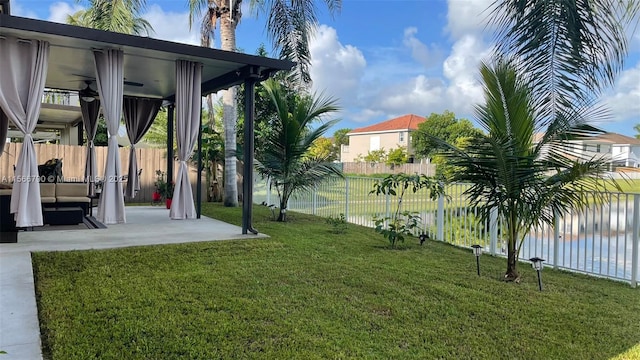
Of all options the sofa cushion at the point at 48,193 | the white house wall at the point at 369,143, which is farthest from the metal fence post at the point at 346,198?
the white house wall at the point at 369,143

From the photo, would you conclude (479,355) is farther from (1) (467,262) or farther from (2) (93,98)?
(2) (93,98)

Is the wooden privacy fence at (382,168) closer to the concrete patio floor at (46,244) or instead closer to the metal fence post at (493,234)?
the concrete patio floor at (46,244)

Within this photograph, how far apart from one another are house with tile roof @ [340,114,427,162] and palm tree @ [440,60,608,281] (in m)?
36.9

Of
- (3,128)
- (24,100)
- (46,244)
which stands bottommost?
(46,244)

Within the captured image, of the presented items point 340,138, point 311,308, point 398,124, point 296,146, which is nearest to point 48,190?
point 296,146

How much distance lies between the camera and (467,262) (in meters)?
6.38

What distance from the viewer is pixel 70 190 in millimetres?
7914

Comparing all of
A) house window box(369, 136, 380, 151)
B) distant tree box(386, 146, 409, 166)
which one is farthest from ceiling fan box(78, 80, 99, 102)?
house window box(369, 136, 380, 151)

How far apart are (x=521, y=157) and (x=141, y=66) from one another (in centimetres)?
626

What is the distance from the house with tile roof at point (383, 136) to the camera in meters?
43.3

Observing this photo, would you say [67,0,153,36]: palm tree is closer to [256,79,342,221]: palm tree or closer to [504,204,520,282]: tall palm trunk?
[256,79,342,221]: palm tree

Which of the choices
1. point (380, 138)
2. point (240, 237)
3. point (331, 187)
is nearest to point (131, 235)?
point (240, 237)

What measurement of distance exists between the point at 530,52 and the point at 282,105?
550cm

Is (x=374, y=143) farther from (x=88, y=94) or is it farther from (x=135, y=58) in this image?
(x=135, y=58)
